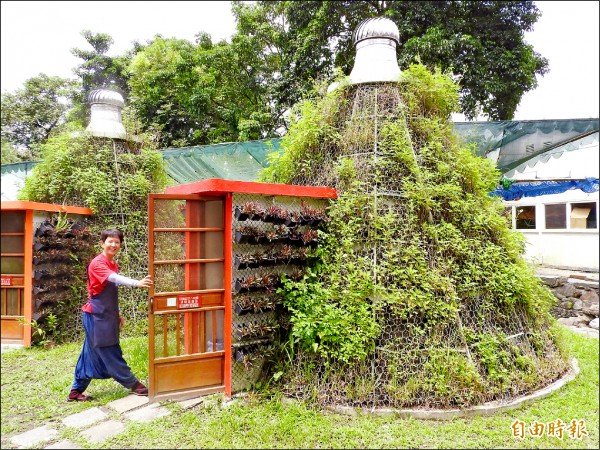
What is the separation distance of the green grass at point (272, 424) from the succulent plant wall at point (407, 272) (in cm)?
19

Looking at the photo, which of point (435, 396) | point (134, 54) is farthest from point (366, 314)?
point (134, 54)

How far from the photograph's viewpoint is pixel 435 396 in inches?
114

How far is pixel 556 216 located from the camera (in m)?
7.29

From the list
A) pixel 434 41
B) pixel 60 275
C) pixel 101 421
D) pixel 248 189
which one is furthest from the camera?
pixel 434 41

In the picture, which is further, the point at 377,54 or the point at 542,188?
the point at 542,188

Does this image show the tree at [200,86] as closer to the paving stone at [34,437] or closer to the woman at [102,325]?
the woman at [102,325]

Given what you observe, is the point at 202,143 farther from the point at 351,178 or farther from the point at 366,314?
the point at 366,314

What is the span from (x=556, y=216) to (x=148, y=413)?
7.65m

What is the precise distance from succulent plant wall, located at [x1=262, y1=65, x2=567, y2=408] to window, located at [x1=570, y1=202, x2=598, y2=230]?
12.0ft

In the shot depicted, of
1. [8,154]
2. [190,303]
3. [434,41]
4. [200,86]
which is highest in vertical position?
[434,41]

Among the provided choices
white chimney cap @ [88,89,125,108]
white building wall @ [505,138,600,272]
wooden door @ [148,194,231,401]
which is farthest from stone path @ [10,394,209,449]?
white building wall @ [505,138,600,272]

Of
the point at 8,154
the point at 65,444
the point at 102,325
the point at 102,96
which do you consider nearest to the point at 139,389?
the point at 102,325

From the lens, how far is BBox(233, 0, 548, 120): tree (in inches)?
166

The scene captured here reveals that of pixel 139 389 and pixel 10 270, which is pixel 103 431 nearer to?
pixel 139 389
